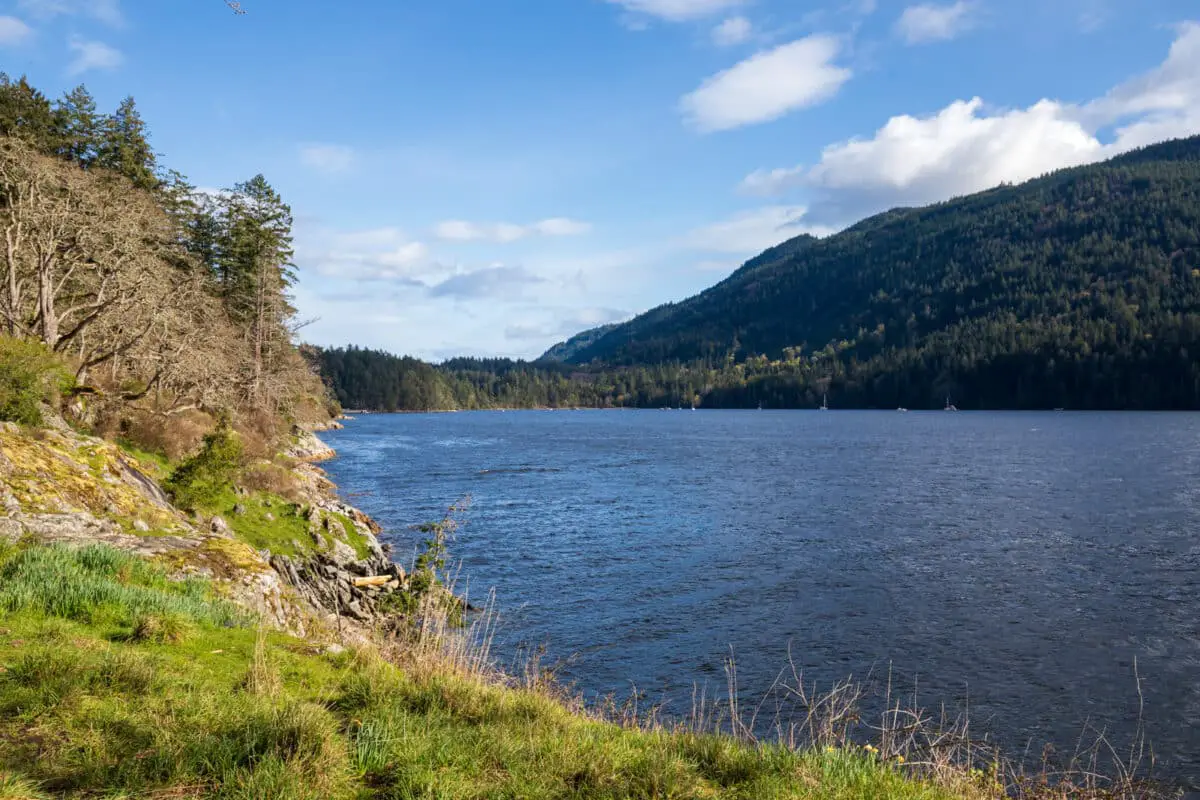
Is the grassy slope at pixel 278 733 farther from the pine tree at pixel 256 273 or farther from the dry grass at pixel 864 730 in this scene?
the pine tree at pixel 256 273

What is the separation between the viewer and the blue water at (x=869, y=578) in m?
18.7

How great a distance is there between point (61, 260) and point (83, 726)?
29772mm

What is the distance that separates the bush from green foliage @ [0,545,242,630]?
8.72m

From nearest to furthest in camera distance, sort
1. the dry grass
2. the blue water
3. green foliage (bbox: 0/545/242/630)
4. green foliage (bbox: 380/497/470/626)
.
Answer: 1. green foliage (bbox: 0/545/242/630)
2. the dry grass
3. green foliage (bbox: 380/497/470/626)
4. the blue water

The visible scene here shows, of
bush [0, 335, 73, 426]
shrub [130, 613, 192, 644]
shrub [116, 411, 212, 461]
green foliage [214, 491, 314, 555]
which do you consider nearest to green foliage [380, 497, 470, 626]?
green foliage [214, 491, 314, 555]

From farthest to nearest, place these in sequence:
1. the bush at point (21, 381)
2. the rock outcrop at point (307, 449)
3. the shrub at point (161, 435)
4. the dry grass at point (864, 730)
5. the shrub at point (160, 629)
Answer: the rock outcrop at point (307, 449)
the shrub at point (161, 435)
the bush at point (21, 381)
the dry grass at point (864, 730)
the shrub at point (160, 629)

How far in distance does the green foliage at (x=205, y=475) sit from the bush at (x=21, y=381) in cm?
420

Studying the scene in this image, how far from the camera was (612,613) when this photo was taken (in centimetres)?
2445

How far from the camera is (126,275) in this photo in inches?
1094

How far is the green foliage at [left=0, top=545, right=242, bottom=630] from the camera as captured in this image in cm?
902

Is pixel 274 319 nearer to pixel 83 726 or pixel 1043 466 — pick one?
pixel 83 726

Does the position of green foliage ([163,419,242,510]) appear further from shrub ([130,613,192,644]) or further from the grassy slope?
shrub ([130,613,192,644])

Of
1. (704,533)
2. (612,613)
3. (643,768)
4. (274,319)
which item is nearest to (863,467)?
(704,533)

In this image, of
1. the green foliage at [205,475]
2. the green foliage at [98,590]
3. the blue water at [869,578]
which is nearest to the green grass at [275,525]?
the green foliage at [205,475]
